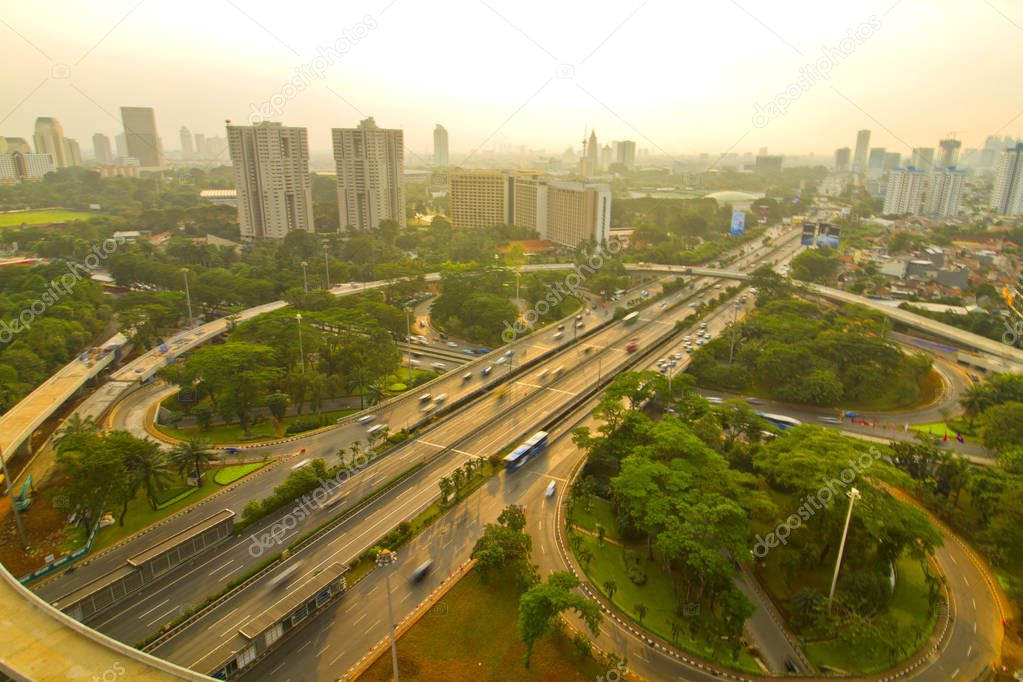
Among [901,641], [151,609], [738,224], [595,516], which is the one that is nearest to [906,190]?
[738,224]

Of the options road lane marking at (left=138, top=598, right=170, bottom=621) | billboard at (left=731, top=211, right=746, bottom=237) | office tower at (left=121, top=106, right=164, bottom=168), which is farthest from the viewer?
office tower at (left=121, top=106, right=164, bottom=168)

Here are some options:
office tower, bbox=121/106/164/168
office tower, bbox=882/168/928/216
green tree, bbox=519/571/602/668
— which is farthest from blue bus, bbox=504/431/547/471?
office tower, bbox=121/106/164/168

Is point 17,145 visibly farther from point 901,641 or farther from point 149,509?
point 901,641

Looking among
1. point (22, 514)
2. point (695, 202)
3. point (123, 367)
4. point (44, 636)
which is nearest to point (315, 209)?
point (123, 367)

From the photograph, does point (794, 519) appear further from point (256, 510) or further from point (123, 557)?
point (123, 557)

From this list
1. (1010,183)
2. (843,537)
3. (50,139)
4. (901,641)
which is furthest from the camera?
(50,139)

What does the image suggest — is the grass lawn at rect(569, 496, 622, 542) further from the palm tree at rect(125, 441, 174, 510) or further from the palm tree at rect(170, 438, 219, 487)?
the palm tree at rect(125, 441, 174, 510)

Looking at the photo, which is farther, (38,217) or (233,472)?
(38,217)
